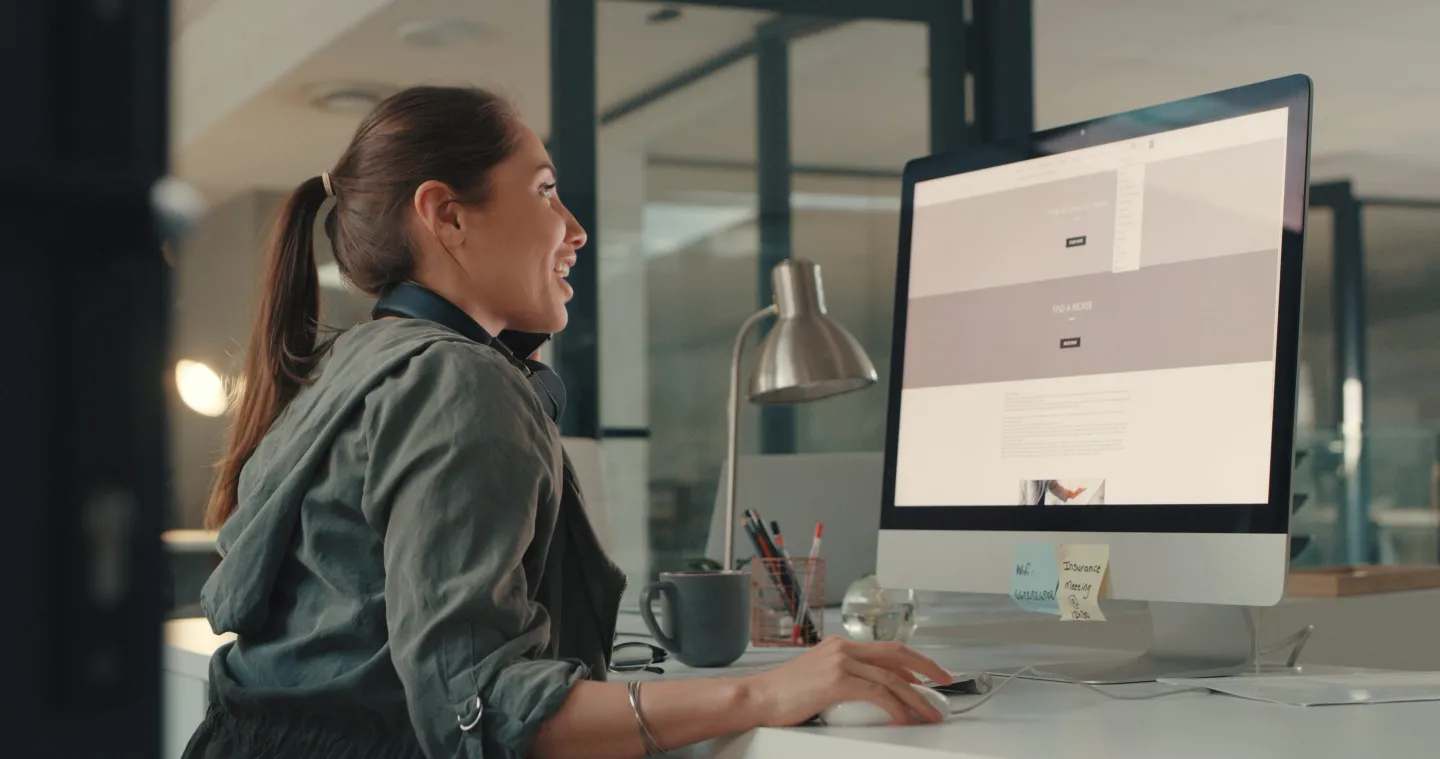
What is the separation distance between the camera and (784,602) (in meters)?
1.42

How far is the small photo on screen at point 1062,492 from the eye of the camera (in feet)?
3.64

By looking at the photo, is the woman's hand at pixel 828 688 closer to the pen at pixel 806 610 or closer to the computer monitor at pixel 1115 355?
the computer monitor at pixel 1115 355

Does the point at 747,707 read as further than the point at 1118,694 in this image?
No

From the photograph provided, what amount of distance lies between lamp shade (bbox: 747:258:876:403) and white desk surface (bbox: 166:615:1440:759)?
0.56 meters

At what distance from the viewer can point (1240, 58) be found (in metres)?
4.64

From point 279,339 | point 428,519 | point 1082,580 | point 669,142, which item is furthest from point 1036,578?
point 669,142

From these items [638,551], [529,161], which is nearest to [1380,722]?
[529,161]

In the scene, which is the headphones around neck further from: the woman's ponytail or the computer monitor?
the computer monitor

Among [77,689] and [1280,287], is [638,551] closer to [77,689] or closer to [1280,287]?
[1280,287]

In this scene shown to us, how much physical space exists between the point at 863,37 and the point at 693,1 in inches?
19.2

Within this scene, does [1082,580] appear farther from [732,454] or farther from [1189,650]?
[732,454]

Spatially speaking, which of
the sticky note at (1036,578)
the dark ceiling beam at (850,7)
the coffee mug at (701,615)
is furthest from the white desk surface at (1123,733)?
the dark ceiling beam at (850,7)

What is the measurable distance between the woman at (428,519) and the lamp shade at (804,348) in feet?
1.17

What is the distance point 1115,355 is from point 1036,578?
194mm
